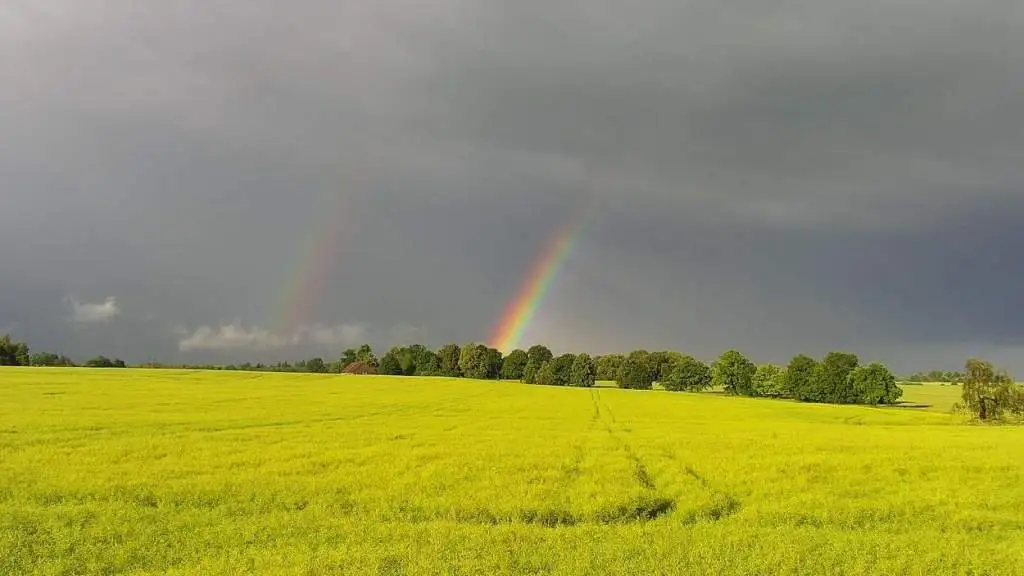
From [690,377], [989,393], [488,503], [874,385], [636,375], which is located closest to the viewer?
[488,503]

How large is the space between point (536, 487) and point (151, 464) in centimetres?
1414

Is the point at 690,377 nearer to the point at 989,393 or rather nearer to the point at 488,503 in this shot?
the point at 989,393

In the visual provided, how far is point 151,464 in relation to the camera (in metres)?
23.9

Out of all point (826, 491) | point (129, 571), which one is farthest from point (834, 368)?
point (129, 571)

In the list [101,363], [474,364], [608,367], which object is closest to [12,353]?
[101,363]

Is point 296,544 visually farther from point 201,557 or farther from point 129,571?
point 129,571

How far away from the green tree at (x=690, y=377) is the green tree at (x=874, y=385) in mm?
37902

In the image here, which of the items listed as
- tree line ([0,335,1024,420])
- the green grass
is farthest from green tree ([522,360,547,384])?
the green grass

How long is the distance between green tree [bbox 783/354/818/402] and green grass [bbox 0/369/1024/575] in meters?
95.6

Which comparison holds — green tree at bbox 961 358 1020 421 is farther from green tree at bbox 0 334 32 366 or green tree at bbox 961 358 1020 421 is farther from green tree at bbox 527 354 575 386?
green tree at bbox 0 334 32 366

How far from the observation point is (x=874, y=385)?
118m

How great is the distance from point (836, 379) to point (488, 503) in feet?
400

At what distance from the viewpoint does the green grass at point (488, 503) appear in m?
13.3

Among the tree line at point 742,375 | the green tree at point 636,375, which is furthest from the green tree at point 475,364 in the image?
the green tree at point 636,375
